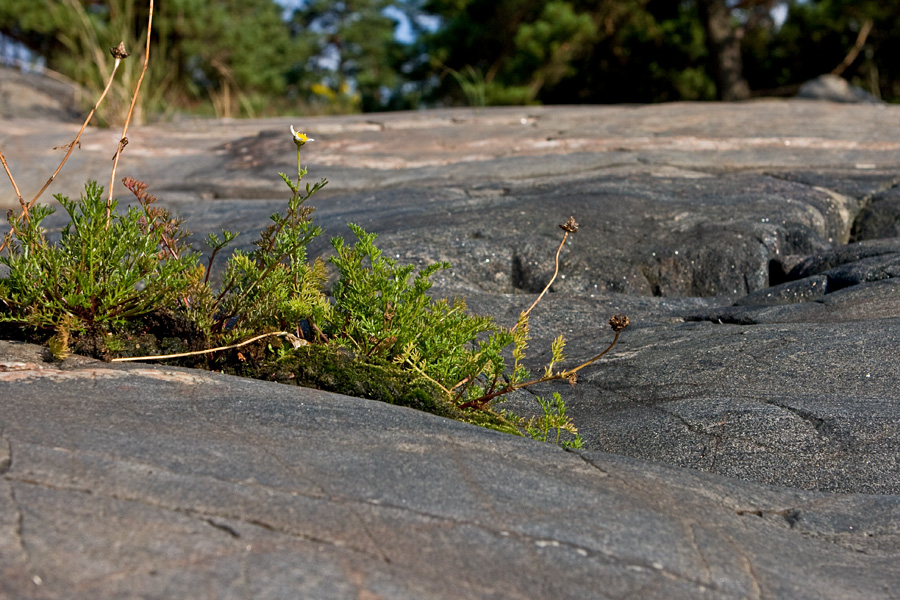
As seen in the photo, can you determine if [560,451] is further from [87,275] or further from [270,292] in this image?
[87,275]

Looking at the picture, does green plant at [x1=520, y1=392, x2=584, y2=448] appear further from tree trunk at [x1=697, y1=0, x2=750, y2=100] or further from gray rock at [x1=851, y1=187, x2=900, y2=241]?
tree trunk at [x1=697, y1=0, x2=750, y2=100]

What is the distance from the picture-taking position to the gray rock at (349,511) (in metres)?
1.48

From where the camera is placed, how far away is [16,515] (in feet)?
5.00

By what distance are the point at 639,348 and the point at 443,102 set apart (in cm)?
1443

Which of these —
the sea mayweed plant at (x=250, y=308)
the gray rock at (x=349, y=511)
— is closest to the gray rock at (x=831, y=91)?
the sea mayweed plant at (x=250, y=308)

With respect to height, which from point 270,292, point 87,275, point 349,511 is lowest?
point 349,511

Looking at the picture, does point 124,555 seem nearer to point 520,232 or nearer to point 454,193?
point 520,232

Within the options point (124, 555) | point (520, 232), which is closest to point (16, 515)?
point (124, 555)

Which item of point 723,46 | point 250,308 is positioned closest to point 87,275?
point 250,308

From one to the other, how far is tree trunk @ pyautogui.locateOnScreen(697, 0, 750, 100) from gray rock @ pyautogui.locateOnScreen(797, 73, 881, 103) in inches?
39.1

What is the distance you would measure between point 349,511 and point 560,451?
696mm

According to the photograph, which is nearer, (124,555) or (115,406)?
(124,555)

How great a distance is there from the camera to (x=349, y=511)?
1.70 meters

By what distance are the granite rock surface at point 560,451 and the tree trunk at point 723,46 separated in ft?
24.9
